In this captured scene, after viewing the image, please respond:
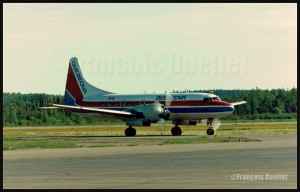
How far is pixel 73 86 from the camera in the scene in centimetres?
7169

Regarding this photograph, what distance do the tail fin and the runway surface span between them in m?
29.8

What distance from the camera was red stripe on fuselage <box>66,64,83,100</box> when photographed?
70.7 meters

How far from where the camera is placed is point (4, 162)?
3278 cm

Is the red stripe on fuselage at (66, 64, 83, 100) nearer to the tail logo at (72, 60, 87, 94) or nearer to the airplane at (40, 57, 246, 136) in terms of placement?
the tail logo at (72, 60, 87, 94)

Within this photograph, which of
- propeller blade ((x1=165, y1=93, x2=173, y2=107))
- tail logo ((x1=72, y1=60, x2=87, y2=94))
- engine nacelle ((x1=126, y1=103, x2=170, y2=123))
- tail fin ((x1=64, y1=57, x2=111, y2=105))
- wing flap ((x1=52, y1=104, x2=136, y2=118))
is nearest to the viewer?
engine nacelle ((x1=126, y1=103, x2=170, y2=123))

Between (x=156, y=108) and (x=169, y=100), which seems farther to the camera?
(x=169, y=100)

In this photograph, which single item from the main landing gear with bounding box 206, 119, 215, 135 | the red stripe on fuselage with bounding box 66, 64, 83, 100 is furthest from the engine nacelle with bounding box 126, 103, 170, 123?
the red stripe on fuselage with bounding box 66, 64, 83, 100

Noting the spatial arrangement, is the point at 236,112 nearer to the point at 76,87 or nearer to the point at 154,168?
the point at 76,87

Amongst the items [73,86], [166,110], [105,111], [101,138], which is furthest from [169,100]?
[73,86]

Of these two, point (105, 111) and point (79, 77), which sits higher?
point (79, 77)

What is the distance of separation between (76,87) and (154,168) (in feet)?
143

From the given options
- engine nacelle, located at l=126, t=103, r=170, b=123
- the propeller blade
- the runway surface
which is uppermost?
the propeller blade

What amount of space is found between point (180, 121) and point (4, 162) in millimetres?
33607

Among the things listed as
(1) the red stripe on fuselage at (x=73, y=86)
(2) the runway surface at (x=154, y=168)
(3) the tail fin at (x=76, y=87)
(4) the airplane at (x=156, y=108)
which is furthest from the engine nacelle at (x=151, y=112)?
(2) the runway surface at (x=154, y=168)
